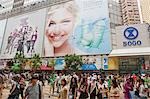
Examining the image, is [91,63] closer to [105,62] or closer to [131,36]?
[105,62]

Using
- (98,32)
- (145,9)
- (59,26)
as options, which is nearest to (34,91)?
(98,32)

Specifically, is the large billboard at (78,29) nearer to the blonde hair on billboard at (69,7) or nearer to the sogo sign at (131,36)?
the blonde hair on billboard at (69,7)

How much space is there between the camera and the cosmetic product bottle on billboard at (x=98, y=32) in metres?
52.8

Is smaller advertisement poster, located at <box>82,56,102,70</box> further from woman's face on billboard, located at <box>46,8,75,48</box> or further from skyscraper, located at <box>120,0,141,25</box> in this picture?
skyscraper, located at <box>120,0,141,25</box>

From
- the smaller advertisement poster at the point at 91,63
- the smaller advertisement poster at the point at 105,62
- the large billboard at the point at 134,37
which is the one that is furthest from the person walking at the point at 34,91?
the smaller advertisement poster at the point at 91,63

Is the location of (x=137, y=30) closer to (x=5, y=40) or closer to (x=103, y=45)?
(x=103, y=45)

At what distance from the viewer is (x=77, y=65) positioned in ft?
161

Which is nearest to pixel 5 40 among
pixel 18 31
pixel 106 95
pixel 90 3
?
pixel 18 31

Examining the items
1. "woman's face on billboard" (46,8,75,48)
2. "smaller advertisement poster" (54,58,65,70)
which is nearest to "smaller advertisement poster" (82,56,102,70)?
"smaller advertisement poster" (54,58,65,70)

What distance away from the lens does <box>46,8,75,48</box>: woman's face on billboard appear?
58.9 metres

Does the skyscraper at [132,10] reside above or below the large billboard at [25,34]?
above

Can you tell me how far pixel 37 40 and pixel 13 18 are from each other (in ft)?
51.0

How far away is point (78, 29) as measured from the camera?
5672 centimetres

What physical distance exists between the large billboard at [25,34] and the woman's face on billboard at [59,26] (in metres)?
2.94
